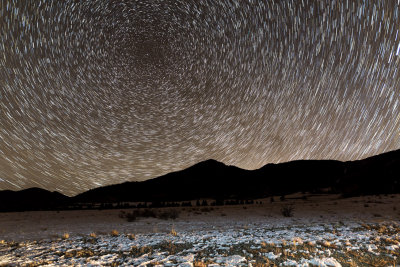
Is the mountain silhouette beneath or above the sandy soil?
above

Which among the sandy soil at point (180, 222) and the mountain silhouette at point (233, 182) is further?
the mountain silhouette at point (233, 182)

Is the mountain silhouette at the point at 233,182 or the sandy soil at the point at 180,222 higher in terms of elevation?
the mountain silhouette at the point at 233,182

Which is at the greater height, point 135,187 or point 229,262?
point 135,187

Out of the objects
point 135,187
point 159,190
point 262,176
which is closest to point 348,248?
point 262,176

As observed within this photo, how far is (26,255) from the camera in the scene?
7605 millimetres

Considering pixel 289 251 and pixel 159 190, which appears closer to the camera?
pixel 289 251

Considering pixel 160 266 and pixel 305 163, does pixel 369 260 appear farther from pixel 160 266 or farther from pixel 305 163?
pixel 305 163

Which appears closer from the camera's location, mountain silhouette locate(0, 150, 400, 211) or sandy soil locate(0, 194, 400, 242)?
sandy soil locate(0, 194, 400, 242)

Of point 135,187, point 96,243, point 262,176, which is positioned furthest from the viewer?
point 135,187

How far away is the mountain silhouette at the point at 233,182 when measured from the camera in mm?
66125

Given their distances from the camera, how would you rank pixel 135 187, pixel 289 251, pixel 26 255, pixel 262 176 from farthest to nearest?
pixel 135 187
pixel 262 176
pixel 26 255
pixel 289 251

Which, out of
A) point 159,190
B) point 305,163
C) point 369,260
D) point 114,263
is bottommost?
point 369,260

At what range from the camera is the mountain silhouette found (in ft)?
217

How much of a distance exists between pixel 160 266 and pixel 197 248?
80.9 inches
